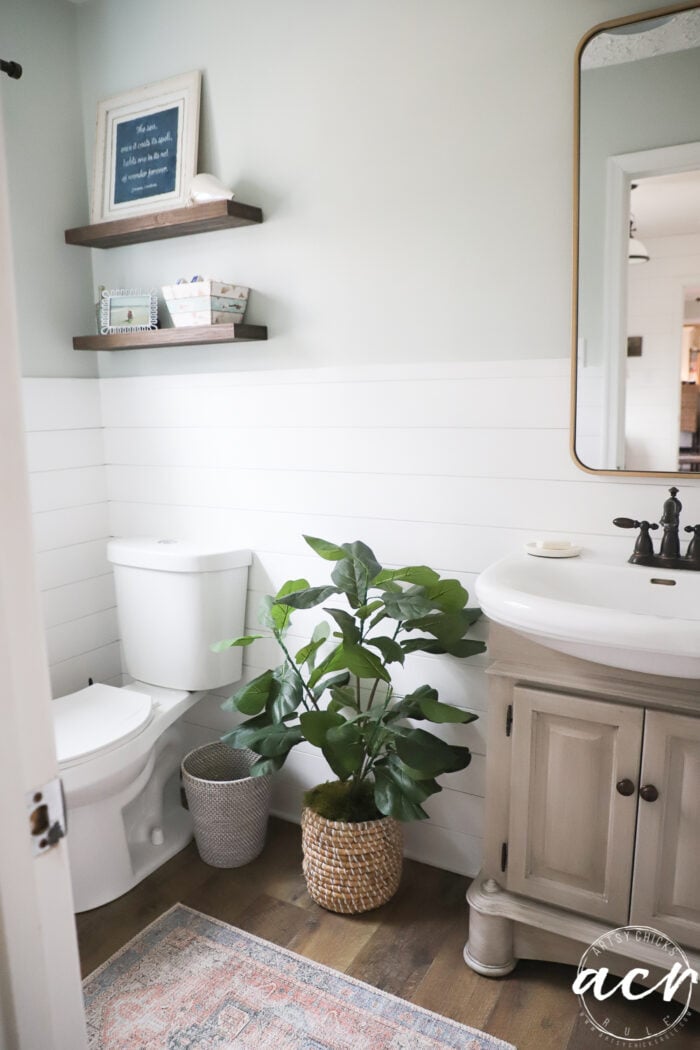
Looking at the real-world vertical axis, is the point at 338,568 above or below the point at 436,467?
below

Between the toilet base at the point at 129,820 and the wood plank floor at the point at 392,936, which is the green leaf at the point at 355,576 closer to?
the toilet base at the point at 129,820

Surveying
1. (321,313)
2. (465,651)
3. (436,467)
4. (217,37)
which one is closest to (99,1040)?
(465,651)

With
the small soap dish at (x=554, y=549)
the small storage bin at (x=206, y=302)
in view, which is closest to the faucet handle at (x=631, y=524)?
the small soap dish at (x=554, y=549)

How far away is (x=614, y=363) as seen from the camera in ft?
5.97

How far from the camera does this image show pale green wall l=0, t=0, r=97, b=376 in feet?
7.66

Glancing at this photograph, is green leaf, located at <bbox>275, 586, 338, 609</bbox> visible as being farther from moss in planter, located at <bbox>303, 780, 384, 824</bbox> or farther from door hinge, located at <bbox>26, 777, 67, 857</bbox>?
door hinge, located at <bbox>26, 777, 67, 857</bbox>

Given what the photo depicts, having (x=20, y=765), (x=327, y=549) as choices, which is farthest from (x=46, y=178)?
(x=20, y=765)

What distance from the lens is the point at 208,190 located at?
7.00 feet

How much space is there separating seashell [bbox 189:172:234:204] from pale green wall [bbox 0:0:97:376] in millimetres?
578

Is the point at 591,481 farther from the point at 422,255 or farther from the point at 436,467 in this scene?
the point at 422,255

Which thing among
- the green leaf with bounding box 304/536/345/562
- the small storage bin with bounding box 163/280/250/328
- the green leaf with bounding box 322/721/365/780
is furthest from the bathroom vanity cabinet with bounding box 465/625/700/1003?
the small storage bin with bounding box 163/280/250/328

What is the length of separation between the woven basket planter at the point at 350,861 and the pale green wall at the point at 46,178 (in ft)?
5.30

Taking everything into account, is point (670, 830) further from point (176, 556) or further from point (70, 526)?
point (70, 526)

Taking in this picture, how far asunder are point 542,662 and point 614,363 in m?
0.70
